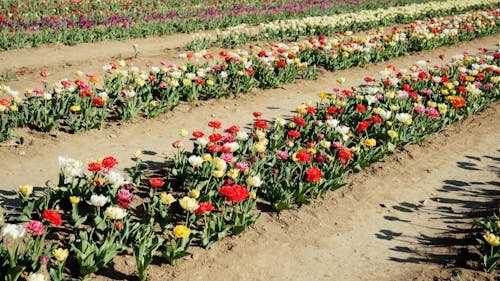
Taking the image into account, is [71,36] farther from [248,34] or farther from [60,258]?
[60,258]

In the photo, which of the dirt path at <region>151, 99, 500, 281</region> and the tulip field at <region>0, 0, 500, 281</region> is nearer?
the tulip field at <region>0, 0, 500, 281</region>

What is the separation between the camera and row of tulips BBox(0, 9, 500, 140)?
21.1 ft

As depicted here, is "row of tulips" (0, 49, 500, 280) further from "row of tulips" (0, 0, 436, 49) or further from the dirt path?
"row of tulips" (0, 0, 436, 49)

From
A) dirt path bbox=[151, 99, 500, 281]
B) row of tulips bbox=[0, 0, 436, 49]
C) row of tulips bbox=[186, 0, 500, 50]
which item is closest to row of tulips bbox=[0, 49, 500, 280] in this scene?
dirt path bbox=[151, 99, 500, 281]

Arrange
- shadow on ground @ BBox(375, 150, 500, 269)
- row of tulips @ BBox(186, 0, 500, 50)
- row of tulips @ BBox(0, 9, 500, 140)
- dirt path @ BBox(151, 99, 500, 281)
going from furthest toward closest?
row of tulips @ BBox(186, 0, 500, 50)
row of tulips @ BBox(0, 9, 500, 140)
shadow on ground @ BBox(375, 150, 500, 269)
dirt path @ BBox(151, 99, 500, 281)

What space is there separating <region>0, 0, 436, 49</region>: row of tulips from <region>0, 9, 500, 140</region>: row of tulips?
13.9ft

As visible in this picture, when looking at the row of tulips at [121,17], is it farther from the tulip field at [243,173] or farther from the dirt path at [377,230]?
the dirt path at [377,230]

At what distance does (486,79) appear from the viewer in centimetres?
958

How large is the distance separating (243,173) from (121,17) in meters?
12.4

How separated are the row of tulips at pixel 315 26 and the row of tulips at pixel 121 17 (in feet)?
5.70

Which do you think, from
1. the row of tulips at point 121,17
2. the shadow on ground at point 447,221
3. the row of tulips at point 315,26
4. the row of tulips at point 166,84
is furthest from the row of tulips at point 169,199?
the row of tulips at point 121,17

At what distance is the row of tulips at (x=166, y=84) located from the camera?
21.1 ft

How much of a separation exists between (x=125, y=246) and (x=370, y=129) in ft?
15.5

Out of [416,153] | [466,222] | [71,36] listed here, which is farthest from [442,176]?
[71,36]
